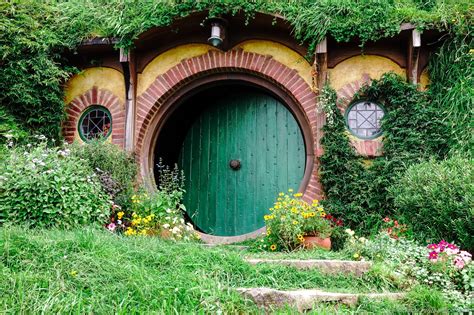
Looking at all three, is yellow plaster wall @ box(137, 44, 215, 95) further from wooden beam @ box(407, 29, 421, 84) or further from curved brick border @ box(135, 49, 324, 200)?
wooden beam @ box(407, 29, 421, 84)

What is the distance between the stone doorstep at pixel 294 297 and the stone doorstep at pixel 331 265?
53 centimetres

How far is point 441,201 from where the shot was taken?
440cm

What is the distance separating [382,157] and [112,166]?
3.41 meters

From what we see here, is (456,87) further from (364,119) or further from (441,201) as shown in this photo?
(441,201)

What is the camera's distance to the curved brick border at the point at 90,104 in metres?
6.87

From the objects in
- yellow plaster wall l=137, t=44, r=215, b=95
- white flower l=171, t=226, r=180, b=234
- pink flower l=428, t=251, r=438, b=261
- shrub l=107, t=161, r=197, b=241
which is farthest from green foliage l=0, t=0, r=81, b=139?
pink flower l=428, t=251, r=438, b=261

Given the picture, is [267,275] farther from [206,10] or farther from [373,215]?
[206,10]

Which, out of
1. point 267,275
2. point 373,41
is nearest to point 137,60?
point 373,41

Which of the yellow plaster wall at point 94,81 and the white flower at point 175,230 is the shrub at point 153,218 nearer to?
the white flower at point 175,230

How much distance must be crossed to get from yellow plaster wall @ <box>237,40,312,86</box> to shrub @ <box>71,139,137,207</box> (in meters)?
2.25

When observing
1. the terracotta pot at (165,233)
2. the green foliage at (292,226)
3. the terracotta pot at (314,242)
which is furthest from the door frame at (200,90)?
the terracotta pot at (314,242)

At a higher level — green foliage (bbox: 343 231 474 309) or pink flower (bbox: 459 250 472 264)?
pink flower (bbox: 459 250 472 264)

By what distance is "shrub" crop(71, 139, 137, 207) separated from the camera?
236 inches

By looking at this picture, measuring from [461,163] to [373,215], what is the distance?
1418mm
